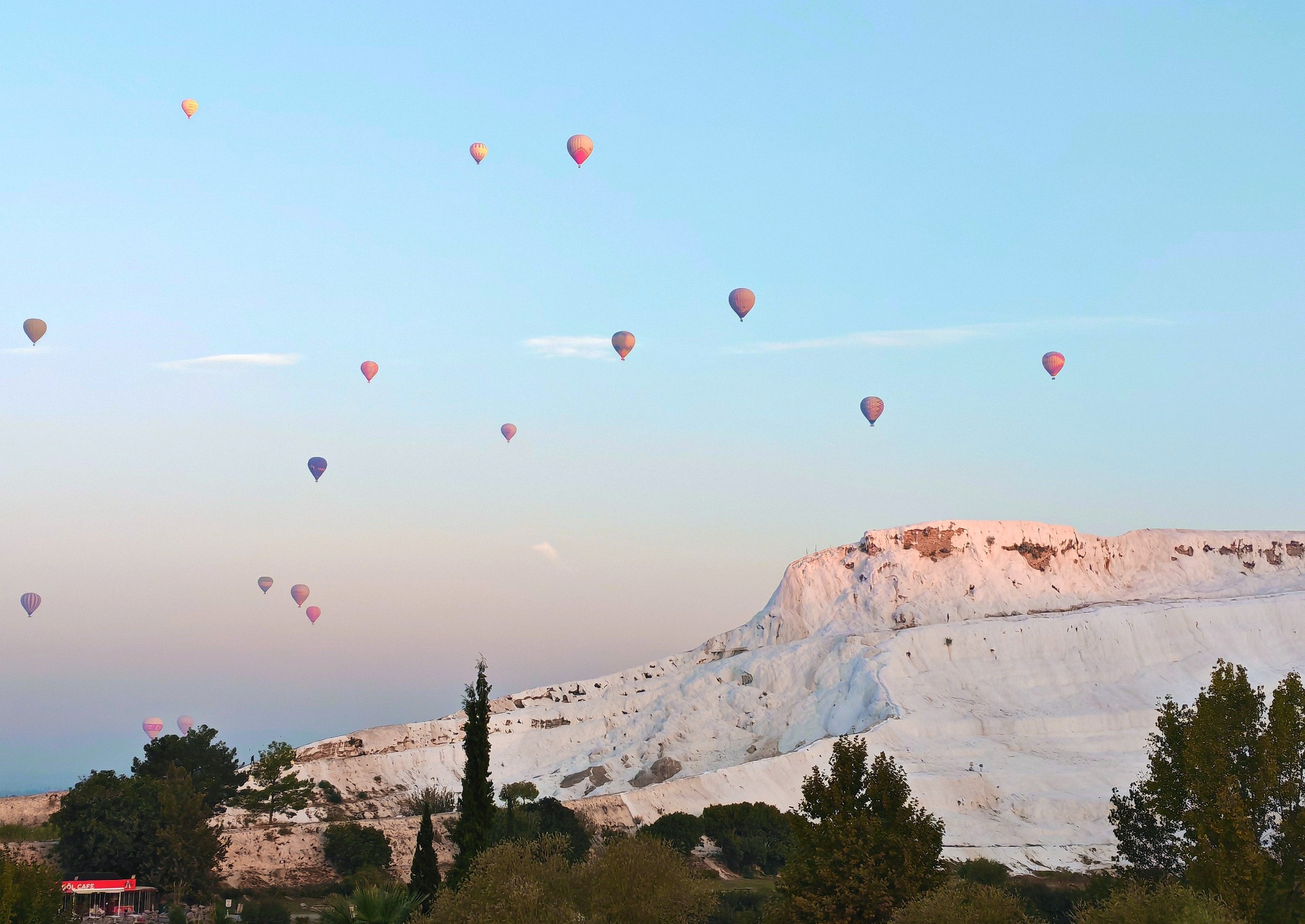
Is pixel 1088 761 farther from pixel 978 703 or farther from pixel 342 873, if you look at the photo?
pixel 342 873

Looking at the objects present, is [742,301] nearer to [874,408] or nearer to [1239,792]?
[874,408]

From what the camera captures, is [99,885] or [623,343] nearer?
[99,885]

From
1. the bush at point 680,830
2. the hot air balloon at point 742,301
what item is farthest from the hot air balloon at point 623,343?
the bush at point 680,830

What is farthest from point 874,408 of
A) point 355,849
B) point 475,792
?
point 475,792

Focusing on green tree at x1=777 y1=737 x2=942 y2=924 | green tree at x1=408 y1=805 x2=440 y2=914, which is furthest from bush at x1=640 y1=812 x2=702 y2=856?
green tree at x1=777 y1=737 x2=942 y2=924

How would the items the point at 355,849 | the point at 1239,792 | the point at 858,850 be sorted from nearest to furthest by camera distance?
the point at 858,850, the point at 1239,792, the point at 355,849

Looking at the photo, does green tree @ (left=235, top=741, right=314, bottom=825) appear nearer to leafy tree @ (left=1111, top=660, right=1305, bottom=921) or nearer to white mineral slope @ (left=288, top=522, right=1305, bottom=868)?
white mineral slope @ (left=288, top=522, right=1305, bottom=868)
